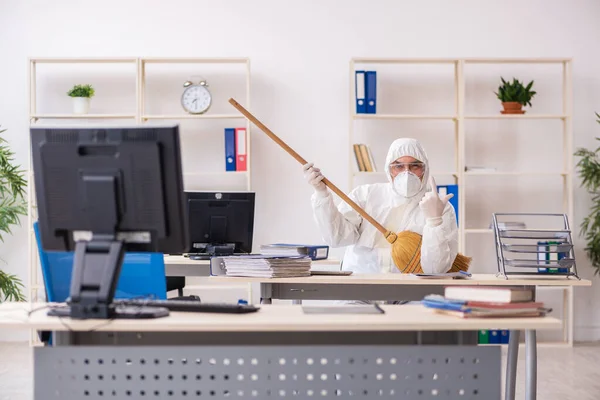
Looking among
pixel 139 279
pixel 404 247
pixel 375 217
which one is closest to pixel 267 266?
pixel 139 279

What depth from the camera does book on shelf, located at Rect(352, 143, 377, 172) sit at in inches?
246

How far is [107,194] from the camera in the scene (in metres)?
2.36

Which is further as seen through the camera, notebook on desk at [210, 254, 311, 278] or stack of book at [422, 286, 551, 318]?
notebook on desk at [210, 254, 311, 278]

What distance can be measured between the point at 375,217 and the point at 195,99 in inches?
98.9

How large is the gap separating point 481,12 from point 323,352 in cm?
496

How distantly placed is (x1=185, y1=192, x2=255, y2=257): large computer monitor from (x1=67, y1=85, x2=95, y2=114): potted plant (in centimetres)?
189

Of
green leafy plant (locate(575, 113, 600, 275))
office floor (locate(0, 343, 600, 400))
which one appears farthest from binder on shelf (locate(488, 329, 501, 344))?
green leafy plant (locate(575, 113, 600, 275))

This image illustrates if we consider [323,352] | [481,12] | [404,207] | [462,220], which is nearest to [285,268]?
[404,207]

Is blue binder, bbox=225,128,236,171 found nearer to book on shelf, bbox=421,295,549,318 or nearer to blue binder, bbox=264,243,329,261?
blue binder, bbox=264,243,329,261

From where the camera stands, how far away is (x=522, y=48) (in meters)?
6.66

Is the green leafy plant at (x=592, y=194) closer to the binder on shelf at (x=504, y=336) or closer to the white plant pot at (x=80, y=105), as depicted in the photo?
the binder on shelf at (x=504, y=336)

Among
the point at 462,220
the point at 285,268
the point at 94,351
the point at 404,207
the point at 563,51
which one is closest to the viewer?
the point at 94,351

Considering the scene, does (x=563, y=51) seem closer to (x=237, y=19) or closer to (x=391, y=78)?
(x=391, y=78)

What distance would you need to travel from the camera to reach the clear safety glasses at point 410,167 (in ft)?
14.3
